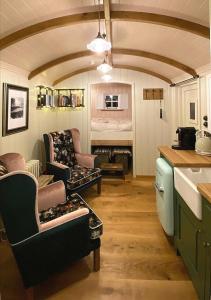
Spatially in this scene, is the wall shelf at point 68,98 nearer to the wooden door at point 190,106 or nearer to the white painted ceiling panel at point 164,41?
the white painted ceiling panel at point 164,41

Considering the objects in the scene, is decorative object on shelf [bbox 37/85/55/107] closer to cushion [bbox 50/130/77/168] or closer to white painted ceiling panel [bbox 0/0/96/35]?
cushion [bbox 50/130/77/168]

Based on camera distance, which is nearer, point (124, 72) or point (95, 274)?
point (95, 274)

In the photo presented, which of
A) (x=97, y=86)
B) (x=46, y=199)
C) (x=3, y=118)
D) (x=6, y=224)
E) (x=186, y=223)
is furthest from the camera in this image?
(x=97, y=86)

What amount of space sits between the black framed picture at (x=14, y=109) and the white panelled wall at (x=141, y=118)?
1787mm

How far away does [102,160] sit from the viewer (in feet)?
17.9

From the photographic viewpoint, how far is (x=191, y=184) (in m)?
1.81

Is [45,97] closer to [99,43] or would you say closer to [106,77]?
[106,77]

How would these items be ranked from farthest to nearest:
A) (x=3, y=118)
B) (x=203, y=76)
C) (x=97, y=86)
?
(x=97, y=86) → (x=203, y=76) → (x=3, y=118)

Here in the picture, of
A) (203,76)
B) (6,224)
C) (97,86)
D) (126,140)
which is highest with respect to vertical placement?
(97,86)

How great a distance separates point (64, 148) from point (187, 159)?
252cm

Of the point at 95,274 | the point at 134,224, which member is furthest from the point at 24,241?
the point at 134,224

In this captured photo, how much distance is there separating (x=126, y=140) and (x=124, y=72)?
1.45 meters

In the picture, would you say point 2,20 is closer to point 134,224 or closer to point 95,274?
point 95,274

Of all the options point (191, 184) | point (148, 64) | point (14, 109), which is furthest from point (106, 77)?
point (191, 184)
